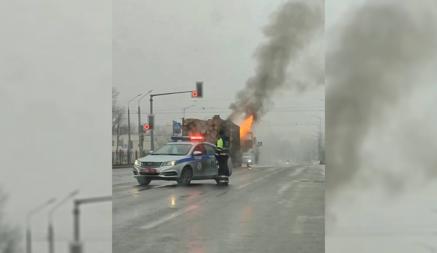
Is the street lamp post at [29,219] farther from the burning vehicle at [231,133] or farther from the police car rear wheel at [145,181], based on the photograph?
the burning vehicle at [231,133]

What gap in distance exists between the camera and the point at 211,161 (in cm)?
307

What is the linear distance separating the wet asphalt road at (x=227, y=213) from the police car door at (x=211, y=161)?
7 cm

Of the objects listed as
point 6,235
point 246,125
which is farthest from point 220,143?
point 6,235

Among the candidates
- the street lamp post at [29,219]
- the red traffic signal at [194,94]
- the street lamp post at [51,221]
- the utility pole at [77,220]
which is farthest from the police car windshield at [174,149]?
the street lamp post at [29,219]

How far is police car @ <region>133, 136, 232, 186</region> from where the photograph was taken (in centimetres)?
300

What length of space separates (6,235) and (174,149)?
3.33 ft

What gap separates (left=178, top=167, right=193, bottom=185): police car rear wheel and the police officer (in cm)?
18

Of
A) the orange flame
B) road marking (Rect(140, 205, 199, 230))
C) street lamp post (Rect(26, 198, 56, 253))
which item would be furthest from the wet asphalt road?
street lamp post (Rect(26, 198, 56, 253))

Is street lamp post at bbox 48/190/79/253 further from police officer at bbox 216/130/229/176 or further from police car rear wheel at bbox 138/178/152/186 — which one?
police officer at bbox 216/130/229/176

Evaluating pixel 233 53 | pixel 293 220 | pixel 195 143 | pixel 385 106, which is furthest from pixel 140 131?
pixel 385 106

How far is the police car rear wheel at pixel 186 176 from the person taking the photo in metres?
3.07

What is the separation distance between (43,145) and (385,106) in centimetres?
187

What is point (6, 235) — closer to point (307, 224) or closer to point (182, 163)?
point (182, 163)

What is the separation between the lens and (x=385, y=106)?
2.88 m
